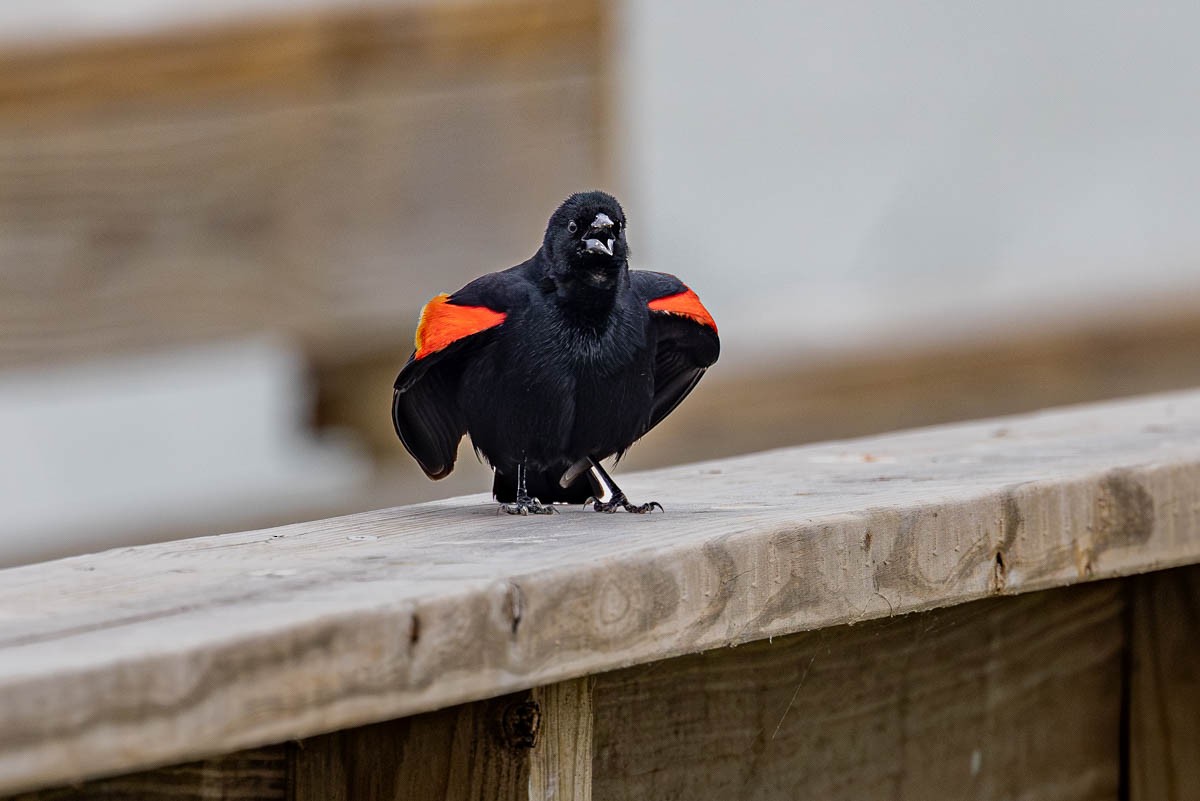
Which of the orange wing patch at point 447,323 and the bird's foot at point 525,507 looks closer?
the bird's foot at point 525,507

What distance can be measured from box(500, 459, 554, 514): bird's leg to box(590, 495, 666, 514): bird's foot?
66 mm

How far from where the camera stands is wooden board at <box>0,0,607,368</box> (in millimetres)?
3076

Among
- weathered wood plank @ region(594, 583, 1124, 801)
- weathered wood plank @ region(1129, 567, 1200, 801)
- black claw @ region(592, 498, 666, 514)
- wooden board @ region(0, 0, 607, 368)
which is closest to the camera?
weathered wood plank @ region(594, 583, 1124, 801)

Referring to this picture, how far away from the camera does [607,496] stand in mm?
2311

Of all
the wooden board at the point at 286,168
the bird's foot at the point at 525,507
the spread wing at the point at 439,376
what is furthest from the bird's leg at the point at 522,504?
the wooden board at the point at 286,168

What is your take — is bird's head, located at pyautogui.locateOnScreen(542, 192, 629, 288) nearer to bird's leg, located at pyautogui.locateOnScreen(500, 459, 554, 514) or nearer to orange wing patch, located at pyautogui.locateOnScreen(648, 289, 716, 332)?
orange wing patch, located at pyautogui.locateOnScreen(648, 289, 716, 332)

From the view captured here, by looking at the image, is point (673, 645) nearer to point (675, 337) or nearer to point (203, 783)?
point (203, 783)

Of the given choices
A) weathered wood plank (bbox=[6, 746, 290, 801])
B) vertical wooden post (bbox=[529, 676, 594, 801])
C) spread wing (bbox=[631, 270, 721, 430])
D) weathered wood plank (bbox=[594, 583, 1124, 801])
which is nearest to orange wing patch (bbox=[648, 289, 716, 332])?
spread wing (bbox=[631, 270, 721, 430])

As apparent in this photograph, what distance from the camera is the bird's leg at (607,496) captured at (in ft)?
6.48

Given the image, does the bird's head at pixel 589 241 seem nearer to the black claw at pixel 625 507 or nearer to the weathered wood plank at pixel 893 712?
the black claw at pixel 625 507

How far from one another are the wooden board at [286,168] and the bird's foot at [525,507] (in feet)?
4.03

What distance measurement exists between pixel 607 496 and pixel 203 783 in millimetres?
1087

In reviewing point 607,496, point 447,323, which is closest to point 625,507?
point 607,496

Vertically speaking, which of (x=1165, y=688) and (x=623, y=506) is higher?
(x=623, y=506)
